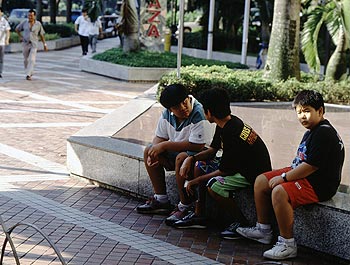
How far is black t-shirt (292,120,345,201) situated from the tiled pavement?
0.60m

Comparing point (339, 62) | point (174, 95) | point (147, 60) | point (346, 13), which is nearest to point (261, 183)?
point (174, 95)

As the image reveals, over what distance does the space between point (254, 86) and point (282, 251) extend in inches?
335

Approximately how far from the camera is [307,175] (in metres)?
6.02

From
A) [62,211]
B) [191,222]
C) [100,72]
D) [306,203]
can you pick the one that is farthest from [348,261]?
[100,72]

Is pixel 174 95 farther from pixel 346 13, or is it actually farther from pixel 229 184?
pixel 346 13

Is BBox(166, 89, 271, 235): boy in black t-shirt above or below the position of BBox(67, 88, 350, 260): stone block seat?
above

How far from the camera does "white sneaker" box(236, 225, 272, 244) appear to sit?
647 centimetres

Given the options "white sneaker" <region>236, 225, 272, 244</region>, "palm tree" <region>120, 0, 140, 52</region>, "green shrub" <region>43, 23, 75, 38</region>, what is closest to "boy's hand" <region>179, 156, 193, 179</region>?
"white sneaker" <region>236, 225, 272, 244</region>

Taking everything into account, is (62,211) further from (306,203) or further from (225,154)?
(306,203)

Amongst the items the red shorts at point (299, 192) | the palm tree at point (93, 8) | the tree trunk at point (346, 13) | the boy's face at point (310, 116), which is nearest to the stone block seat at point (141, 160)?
the red shorts at point (299, 192)

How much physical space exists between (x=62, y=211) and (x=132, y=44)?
15.7m

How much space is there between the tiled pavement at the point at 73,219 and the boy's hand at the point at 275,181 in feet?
2.01

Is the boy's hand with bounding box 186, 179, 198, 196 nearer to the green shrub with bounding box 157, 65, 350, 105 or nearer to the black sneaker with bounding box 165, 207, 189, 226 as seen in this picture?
the black sneaker with bounding box 165, 207, 189, 226

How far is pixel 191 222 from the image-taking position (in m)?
6.96
